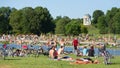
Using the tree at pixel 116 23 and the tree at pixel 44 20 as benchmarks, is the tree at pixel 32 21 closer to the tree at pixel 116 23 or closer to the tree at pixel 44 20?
the tree at pixel 44 20

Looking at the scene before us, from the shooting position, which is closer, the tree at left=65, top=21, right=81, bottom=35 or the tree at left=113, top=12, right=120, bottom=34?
the tree at left=65, top=21, right=81, bottom=35

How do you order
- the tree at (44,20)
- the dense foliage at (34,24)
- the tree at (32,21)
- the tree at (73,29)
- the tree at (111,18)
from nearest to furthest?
the tree at (32,21) < the dense foliage at (34,24) < the tree at (44,20) < the tree at (73,29) < the tree at (111,18)

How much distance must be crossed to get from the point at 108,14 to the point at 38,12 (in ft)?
103

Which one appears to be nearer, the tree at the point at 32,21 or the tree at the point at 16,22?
the tree at the point at 32,21

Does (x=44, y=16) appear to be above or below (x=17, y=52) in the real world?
above

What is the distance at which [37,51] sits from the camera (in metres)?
36.6

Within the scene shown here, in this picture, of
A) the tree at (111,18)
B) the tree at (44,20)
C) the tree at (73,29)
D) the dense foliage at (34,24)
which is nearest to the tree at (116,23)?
the dense foliage at (34,24)

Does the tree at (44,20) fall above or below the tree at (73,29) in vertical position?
above

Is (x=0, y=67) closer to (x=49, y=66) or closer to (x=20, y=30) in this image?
(x=49, y=66)

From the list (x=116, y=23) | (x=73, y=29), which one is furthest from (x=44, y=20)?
(x=116, y=23)

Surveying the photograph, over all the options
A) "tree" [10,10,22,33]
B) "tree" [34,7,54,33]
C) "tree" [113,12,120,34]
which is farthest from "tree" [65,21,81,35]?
"tree" [10,10,22,33]

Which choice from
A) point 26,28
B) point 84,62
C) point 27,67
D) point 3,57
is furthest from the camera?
point 26,28

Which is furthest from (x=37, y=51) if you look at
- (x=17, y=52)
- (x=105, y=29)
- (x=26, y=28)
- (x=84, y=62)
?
(x=105, y=29)

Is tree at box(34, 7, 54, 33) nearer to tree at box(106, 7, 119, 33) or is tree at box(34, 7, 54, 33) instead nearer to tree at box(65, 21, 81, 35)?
tree at box(65, 21, 81, 35)
